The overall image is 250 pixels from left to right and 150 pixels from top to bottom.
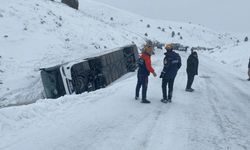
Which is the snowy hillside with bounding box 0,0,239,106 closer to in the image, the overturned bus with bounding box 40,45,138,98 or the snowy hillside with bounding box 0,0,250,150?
the snowy hillside with bounding box 0,0,250,150

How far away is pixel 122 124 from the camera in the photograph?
902 centimetres

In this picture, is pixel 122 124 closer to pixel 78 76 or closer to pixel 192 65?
pixel 192 65

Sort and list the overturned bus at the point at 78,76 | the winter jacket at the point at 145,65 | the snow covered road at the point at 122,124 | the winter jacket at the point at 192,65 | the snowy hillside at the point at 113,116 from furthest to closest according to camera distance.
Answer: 1. the overturned bus at the point at 78,76
2. the winter jacket at the point at 192,65
3. the winter jacket at the point at 145,65
4. the snowy hillside at the point at 113,116
5. the snow covered road at the point at 122,124

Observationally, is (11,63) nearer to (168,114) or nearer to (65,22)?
(65,22)

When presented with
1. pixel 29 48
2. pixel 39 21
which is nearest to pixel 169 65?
pixel 29 48

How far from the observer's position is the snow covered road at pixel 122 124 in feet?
24.6

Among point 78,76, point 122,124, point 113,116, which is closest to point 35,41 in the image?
point 78,76

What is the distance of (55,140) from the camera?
7531 mm

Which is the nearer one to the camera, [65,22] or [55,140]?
[55,140]

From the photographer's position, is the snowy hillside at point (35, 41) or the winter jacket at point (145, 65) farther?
the snowy hillside at point (35, 41)

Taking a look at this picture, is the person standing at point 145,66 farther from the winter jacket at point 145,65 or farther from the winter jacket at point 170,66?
the winter jacket at point 170,66

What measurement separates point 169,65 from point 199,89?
4.62m

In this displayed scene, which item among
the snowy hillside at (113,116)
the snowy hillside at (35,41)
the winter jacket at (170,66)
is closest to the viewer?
the snowy hillside at (113,116)

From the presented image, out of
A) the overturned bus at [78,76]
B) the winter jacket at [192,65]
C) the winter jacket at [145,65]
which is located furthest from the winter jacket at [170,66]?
the overturned bus at [78,76]
